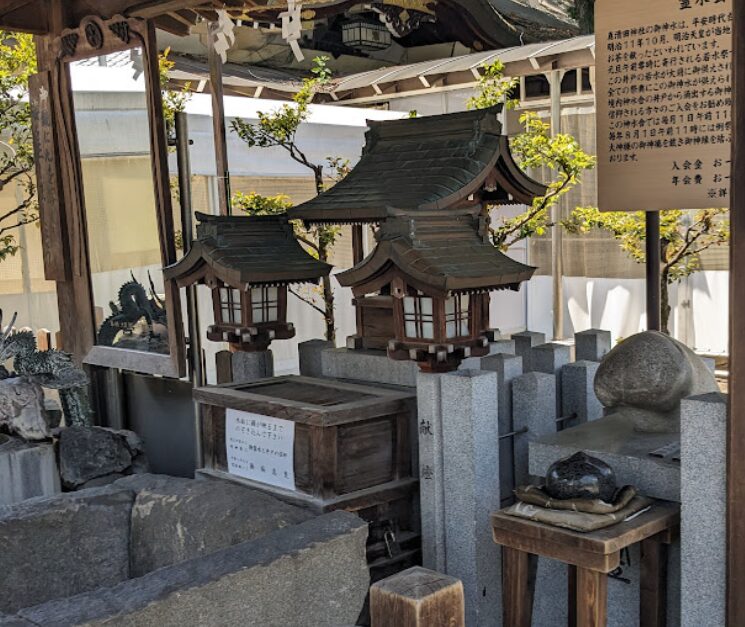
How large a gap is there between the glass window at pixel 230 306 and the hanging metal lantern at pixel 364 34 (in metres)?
8.45

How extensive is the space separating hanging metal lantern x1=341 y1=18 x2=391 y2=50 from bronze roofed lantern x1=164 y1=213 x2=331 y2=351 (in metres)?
8.10

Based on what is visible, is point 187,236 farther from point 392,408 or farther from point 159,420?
point 392,408

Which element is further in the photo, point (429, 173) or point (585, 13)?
point (585, 13)

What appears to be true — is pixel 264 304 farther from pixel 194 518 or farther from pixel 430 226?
pixel 194 518

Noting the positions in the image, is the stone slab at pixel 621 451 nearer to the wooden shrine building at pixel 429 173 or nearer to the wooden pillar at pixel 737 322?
the wooden pillar at pixel 737 322

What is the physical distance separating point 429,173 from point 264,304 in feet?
4.14

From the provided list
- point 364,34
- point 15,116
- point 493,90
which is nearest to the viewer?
point 15,116

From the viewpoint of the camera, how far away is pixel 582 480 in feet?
11.0

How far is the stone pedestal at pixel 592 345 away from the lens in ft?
16.9

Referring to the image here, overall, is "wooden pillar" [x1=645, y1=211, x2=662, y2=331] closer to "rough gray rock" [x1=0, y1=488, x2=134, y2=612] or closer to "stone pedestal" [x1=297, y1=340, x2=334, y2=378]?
"stone pedestal" [x1=297, y1=340, x2=334, y2=378]

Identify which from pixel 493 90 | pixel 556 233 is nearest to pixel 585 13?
pixel 556 233

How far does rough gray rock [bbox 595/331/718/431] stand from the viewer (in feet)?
12.4

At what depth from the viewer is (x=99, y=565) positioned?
419 centimetres

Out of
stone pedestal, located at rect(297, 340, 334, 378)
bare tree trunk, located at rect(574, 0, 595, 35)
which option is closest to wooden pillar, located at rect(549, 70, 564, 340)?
bare tree trunk, located at rect(574, 0, 595, 35)
